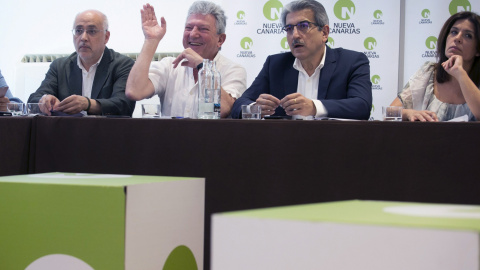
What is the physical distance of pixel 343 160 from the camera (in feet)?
5.30

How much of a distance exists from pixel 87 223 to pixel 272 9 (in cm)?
452

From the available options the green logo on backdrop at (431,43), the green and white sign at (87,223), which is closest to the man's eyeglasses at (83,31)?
the green and white sign at (87,223)

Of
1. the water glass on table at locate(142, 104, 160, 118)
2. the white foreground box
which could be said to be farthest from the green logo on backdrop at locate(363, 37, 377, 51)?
the white foreground box

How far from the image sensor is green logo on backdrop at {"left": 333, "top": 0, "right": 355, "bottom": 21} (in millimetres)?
5148

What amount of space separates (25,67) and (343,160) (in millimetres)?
4775

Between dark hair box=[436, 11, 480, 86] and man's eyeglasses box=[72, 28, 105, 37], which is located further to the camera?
man's eyeglasses box=[72, 28, 105, 37]

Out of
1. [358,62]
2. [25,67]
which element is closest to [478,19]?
[358,62]

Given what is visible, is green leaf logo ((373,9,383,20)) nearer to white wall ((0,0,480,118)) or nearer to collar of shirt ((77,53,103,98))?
white wall ((0,0,480,118))

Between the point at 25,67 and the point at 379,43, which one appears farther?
the point at 25,67

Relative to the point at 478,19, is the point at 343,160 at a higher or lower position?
lower

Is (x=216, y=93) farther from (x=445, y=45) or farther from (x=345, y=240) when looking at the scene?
(x=345, y=240)

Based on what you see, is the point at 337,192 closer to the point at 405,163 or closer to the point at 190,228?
the point at 405,163

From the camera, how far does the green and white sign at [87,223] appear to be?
0.95m

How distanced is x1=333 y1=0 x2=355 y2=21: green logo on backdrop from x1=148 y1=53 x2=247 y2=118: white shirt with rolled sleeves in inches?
83.2
